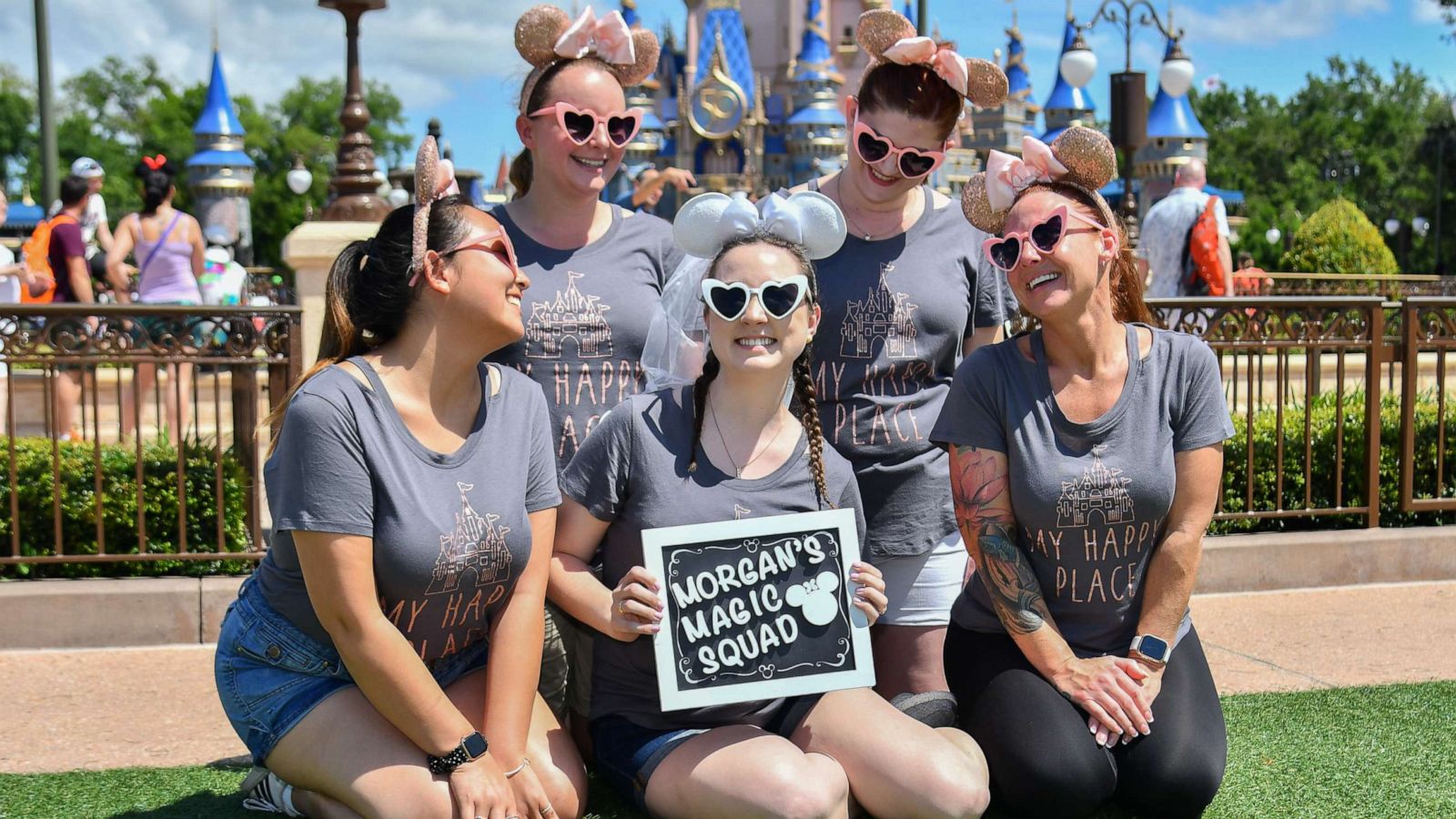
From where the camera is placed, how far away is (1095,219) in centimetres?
349

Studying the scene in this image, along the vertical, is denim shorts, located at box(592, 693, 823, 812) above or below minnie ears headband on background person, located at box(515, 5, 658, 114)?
below

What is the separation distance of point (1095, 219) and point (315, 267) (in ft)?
21.6

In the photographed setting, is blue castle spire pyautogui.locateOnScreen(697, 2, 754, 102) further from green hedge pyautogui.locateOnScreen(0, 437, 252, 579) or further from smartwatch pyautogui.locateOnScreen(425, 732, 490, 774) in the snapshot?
smartwatch pyautogui.locateOnScreen(425, 732, 490, 774)

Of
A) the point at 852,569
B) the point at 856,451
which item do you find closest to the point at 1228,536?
the point at 856,451

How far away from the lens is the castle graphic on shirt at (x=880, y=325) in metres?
3.77

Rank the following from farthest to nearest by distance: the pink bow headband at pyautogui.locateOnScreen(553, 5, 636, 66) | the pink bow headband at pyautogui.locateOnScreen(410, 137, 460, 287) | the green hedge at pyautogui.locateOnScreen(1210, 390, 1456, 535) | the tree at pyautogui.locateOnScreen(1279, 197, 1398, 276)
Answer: the tree at pyautogui.locateOnScreen(1279, 197, 1398, 276)
the green hedge at pyautogui.locateOnScreen(1210, 390, 1456, 535)
the pink bow headband at pyautogui.locateOnScreen(553, 5, 636, 66)
the pink bow headband at pyautogui.locateOnScreen(410, 137, 460, 287)

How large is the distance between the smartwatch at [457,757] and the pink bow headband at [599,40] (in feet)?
6.37

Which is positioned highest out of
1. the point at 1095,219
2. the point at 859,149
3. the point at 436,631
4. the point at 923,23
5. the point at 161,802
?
the point at 923,23

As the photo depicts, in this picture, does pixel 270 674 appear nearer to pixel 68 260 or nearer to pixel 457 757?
pixel 457 757

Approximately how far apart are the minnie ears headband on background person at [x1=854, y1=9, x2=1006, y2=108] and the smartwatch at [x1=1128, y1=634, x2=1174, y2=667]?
1.55m

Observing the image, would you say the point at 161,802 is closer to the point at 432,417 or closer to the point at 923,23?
the point at 432,417

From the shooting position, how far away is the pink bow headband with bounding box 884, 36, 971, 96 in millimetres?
3740

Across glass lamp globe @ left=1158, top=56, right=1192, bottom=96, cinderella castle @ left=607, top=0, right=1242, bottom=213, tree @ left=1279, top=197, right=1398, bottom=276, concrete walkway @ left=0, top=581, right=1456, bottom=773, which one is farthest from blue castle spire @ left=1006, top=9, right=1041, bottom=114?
concrete walkway @ left=0, top=581, right=1456, bottom=773

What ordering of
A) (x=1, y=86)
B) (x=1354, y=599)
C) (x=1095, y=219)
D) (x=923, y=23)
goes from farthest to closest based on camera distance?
(x=1, y=86) → (x=923, y=23) → (x=1354, y=599) → (x=1095, y=219)
